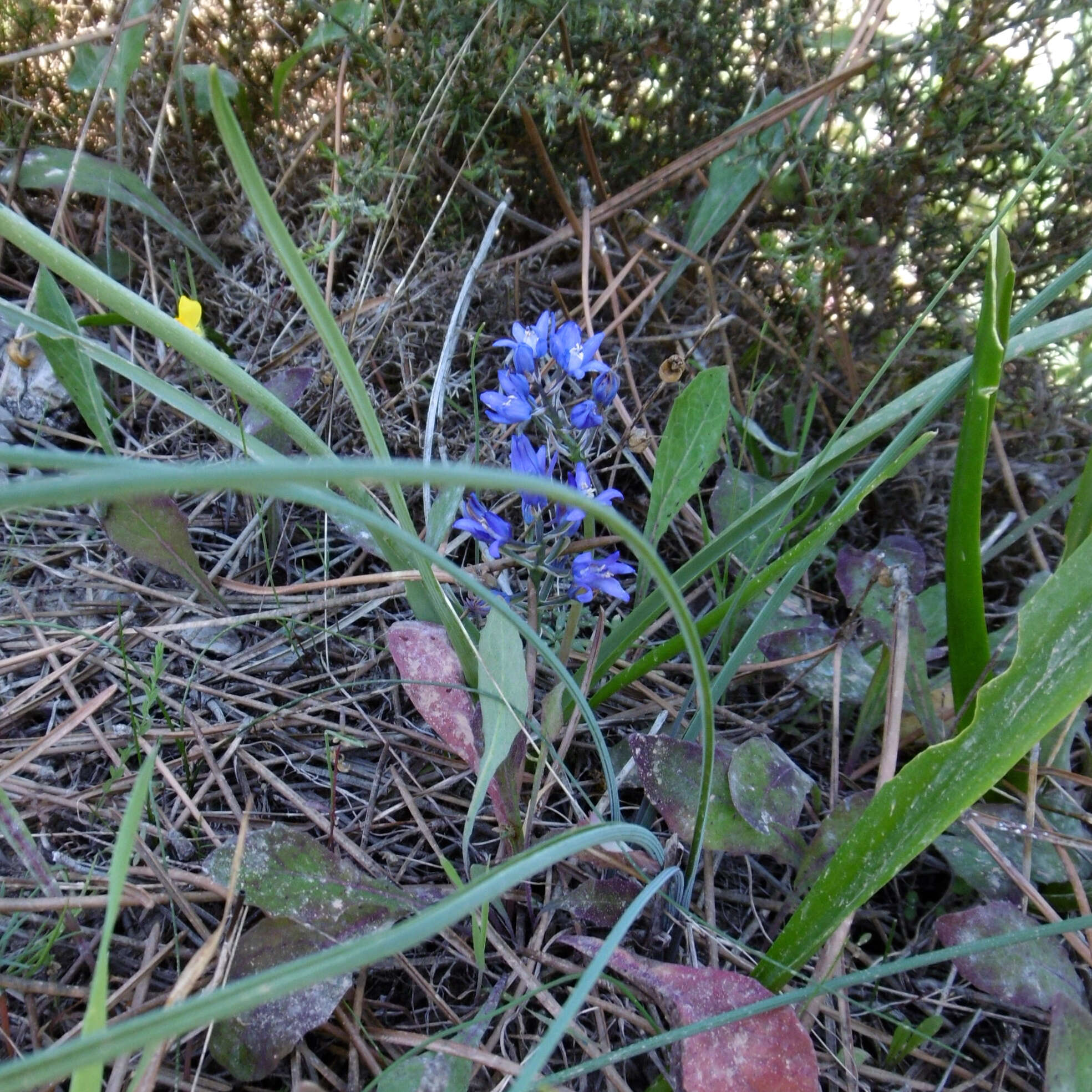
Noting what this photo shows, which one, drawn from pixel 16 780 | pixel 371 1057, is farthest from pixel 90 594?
pixel 371 1057

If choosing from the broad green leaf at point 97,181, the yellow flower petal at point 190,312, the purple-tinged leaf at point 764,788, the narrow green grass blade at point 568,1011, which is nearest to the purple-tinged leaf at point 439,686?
the purple-tinged leaf at point 764,788

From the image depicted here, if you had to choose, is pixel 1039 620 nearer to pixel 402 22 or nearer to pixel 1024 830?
pixel 1024 830

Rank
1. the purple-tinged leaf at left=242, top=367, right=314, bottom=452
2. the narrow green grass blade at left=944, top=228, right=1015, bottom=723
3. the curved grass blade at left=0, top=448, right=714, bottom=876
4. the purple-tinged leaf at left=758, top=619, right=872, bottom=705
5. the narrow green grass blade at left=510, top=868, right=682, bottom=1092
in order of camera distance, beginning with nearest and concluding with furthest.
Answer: the curved grass blade at left=0, top=448, right=714, bottom=876, the narrow green grass blade at left=510, top=868, right=682, bottom=1092, the narrow green grass blade at left=944, top=228, right=1015, bottom=723, the purple-tinged leaf at left=758, top=619, right=872, bottom=705, the purple-tinged leaf at left=242, top=367, right=314, bottom=452

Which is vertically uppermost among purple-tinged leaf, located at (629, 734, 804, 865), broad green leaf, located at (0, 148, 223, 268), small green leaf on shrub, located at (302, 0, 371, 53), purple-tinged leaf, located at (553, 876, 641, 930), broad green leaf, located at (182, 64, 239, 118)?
small green leaf on shrub, located at (302, 0, 371, 53)

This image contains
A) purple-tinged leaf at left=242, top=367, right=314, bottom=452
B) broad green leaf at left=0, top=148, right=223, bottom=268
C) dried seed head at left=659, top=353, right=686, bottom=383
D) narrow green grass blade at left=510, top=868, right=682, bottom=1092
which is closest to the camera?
narrow green grass blade at left=510, top=868, right=682, bottom=1092

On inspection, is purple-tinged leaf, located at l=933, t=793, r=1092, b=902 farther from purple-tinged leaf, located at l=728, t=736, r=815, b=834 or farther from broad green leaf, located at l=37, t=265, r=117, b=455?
broad green leaf, located at l=37, t=265, r=117, b=455

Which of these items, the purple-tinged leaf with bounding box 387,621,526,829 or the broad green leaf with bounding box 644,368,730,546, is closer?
the purple-tinged leaf with bounding box 387,621,526,829

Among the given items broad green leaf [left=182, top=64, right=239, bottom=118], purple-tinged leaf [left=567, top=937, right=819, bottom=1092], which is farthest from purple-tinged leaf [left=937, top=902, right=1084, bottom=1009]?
broad green leaf [left=182, top=64, right=239, bottom=118]
